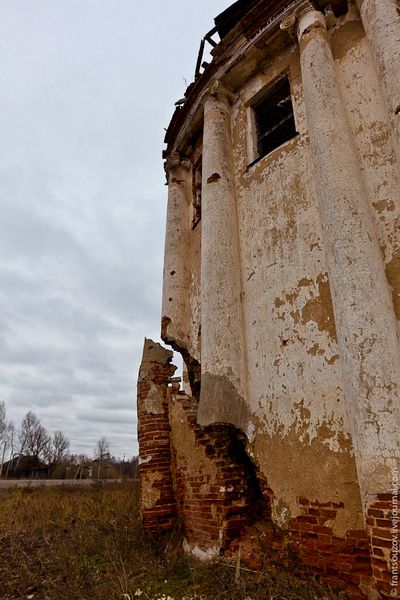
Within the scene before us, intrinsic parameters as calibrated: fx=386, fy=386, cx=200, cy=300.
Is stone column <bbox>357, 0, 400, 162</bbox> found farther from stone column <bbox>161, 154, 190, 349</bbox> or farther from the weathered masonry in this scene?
stone column <bbox>161, 154, 190, 349</bbox>

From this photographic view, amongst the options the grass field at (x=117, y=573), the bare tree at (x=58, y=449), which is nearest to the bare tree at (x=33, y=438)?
the bare tree at (x=58, y=449)

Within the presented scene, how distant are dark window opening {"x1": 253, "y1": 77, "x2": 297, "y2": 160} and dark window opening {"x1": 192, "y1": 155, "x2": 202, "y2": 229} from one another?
5.68 ft

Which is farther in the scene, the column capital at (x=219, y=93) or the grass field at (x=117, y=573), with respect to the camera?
the column capital at (x=219, y=93)

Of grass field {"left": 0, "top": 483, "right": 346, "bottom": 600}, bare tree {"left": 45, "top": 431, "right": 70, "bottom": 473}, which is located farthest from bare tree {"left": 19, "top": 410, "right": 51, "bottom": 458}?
grass field {"left": 0, "top": 483, "right": 346, "bottom": 600}

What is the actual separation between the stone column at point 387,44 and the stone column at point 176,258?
4.26 m

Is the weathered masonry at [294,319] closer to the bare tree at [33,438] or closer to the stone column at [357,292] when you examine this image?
the stone column at [357,292]

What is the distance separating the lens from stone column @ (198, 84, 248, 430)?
4.80m

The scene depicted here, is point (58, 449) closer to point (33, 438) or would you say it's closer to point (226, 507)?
point (33, 438)

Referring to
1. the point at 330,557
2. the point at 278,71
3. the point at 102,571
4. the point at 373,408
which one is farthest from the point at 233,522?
the point at 278,71

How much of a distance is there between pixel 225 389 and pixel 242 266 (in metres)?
1.80

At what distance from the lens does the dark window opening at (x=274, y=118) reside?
6.47 metres

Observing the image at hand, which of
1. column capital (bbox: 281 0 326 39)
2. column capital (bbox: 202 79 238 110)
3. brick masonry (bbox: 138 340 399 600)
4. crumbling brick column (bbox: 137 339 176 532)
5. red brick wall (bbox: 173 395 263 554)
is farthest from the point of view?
column capital (bbox: 202 79 238 110)

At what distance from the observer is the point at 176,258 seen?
7.54 meters

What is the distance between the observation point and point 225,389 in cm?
482
